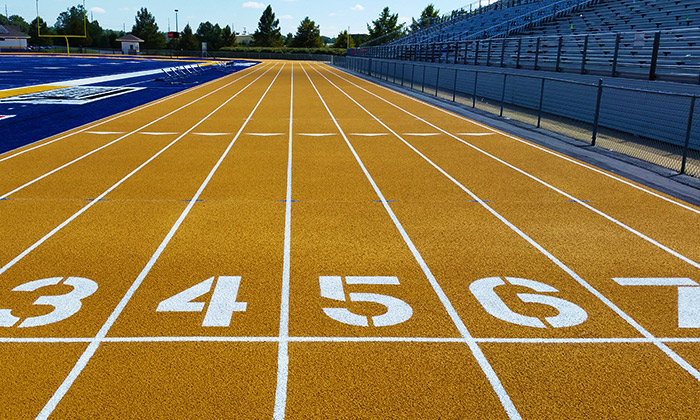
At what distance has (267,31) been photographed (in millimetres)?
127062

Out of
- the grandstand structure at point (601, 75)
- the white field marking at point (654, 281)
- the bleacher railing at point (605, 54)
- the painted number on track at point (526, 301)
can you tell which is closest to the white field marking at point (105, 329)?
the painted number on track at point (526, 301)

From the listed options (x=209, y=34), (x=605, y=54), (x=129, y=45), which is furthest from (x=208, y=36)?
(x=605, y=54)

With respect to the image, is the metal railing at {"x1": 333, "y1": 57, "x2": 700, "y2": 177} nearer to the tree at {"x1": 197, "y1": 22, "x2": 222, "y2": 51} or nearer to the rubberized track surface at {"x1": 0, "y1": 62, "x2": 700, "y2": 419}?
the rubberized track surface at {"x1": 0, "y1": 62, "x2": 700, "y2": 419}

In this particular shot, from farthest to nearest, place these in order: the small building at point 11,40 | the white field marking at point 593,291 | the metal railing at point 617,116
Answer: the small building at point 11,40, the metal railing at point 617,116, the white field marking at point 593,291

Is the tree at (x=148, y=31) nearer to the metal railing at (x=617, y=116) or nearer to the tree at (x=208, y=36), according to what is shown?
the tree at (x=208, y=36)

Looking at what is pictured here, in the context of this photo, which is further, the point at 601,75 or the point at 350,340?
the point at 601,75

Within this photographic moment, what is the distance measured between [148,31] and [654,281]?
413 ft

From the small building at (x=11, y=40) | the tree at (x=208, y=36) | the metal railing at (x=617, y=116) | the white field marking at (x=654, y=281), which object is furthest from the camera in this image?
the tree at (x=208, y=36)

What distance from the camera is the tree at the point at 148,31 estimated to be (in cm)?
11806

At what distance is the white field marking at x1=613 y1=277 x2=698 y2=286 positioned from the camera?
18.2ft

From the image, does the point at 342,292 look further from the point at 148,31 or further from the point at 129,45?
the point at 148,31

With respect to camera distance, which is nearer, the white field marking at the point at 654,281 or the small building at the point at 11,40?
the white field marking at the point at 654,281

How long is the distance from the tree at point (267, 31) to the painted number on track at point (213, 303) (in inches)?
5020

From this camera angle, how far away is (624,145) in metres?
13.3
